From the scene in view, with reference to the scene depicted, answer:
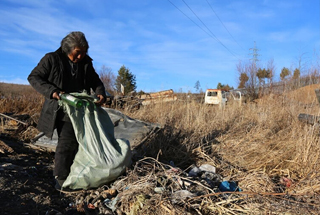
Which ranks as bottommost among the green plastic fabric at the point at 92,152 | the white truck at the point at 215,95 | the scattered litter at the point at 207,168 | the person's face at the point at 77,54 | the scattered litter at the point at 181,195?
the scattered litter at the point at 207,168

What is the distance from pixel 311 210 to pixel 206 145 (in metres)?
2.28

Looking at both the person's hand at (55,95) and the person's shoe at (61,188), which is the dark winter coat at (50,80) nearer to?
the person's hand at (55,95)

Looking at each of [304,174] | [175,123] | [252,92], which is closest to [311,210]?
[304,174]

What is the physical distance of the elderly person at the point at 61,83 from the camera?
2465 millimetres

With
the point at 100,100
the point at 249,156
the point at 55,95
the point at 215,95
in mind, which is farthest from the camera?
the point at 215,95

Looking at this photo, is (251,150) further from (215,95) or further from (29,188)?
(215,95)

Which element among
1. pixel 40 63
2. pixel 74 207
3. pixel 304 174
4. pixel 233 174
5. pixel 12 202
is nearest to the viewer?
pixel 12 202

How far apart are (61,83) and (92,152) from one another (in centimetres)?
74

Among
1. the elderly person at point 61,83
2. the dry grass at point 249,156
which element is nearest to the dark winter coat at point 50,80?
the elderly person at point 61,83

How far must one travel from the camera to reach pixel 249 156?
3736 millimetres

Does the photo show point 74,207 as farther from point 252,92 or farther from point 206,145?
point 252,92

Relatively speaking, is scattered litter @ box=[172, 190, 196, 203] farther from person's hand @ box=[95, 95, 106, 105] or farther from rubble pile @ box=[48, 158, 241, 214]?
person's hand @ box=[95, 95, 106, 105]

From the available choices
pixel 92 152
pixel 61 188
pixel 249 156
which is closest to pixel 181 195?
pixel 92 152

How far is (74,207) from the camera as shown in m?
2.27
